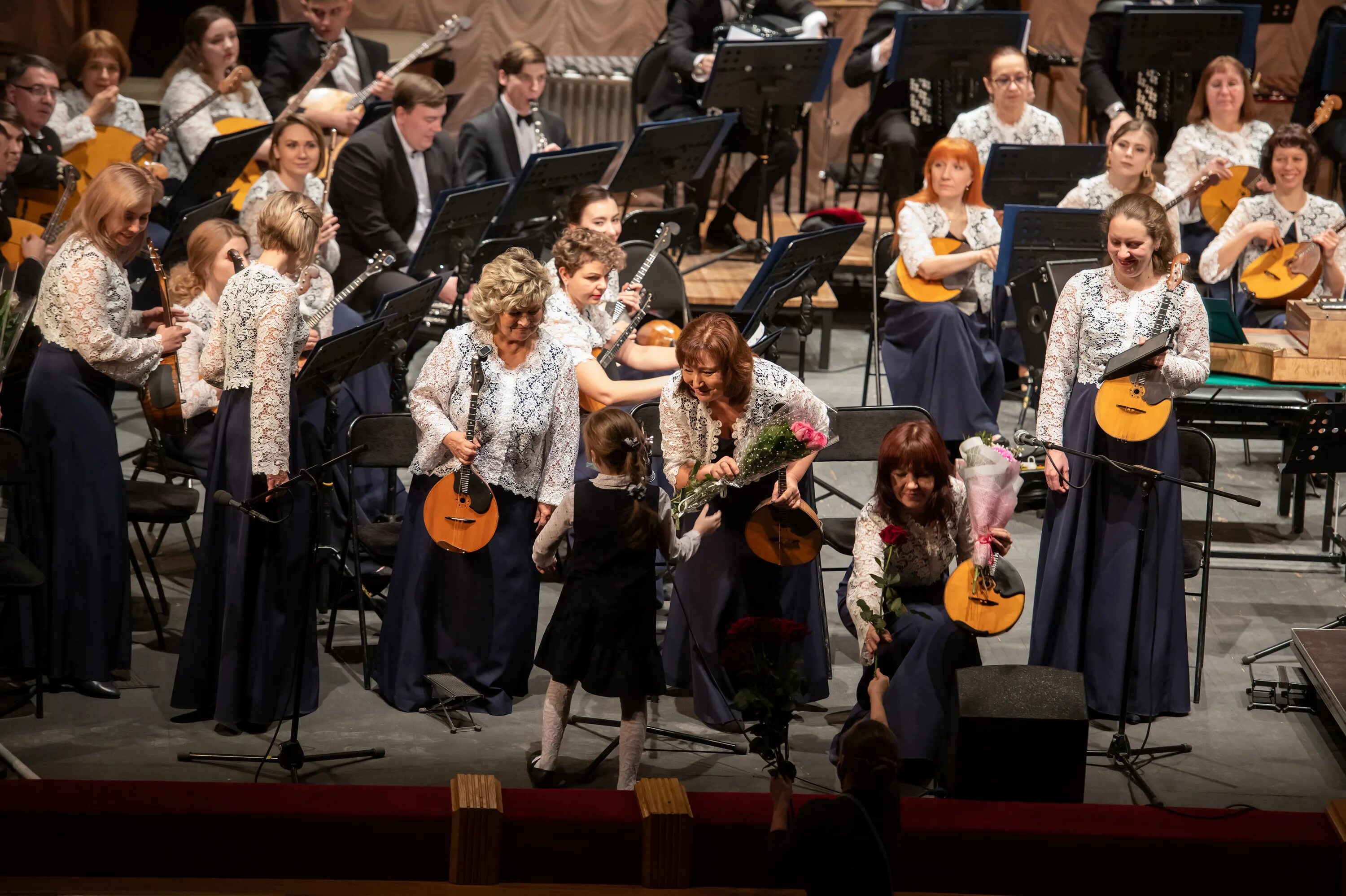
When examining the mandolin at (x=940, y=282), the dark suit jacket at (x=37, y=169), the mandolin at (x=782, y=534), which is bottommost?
the mandolin at (x=782, y=534)

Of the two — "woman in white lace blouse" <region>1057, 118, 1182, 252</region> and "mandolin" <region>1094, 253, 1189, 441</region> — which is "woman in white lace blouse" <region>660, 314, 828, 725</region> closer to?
"mandolin" <region>1094, 253, 1189, 441</region>

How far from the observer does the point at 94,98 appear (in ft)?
Result: 26.6

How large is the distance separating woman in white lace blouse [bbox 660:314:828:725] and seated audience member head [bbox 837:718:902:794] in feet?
5.21

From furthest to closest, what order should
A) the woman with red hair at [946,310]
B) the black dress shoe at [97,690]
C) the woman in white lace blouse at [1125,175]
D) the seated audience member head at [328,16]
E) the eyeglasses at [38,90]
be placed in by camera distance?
1. the seated audience member head at [328,16]
2. the eyeglasses at [38,90]
3. the woman in white lace blouse at [1125,175]
4. the woman with red hair at [946,310]
5. the black dress shoe at [97,690]

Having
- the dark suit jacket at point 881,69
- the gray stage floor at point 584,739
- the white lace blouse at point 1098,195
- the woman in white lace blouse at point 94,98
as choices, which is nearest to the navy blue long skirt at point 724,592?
the gray stage floor at point 584,739

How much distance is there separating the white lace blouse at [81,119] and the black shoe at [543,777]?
16.3 ft

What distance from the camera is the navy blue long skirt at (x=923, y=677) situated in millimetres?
4477

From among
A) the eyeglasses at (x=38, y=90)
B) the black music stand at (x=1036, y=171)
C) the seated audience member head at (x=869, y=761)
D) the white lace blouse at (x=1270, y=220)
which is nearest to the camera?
the seated audience member head at (x=869, y=761)

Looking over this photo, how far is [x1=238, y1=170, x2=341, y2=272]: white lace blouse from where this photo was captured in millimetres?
6336

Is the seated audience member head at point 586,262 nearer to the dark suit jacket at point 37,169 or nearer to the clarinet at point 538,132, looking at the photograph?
the clarinet at point 538,132

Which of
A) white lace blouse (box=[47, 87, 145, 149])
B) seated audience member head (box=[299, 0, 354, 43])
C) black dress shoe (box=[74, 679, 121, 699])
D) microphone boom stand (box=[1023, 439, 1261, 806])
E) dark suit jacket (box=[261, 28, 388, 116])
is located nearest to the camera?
microphone boom stand (box=[1023, 439, 1261, 806])

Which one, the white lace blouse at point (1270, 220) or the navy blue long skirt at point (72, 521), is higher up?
the white lace blouse at point (1270, 220)

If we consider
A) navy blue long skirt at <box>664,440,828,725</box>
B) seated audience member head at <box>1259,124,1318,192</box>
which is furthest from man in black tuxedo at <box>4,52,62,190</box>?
seated audience member head at <box>1259,124,1318,192</box>

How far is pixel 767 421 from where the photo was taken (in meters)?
4.79
